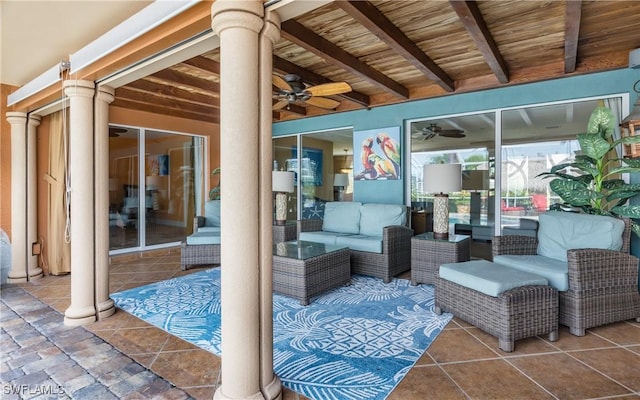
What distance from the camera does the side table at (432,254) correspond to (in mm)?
3736

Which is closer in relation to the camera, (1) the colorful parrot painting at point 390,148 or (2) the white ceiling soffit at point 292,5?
(2) the white ceiling soffit at point 292,5

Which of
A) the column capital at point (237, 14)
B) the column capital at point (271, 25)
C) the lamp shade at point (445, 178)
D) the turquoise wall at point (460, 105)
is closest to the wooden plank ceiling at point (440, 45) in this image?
the turquoise wall at point (460, 105)

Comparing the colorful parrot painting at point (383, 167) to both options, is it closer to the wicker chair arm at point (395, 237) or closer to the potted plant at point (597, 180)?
the wicker chair arm at point (395, 237)

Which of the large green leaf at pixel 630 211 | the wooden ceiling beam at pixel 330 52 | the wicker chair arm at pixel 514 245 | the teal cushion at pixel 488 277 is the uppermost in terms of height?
the wooden ceiling beam at pixel 330 52

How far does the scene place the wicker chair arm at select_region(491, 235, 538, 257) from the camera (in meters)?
3.17

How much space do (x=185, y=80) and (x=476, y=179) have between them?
4.27m

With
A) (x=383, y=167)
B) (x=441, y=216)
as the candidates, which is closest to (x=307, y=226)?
(x=383, y=167)

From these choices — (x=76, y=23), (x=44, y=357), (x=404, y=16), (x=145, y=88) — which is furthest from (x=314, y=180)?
(x=44, y=357)

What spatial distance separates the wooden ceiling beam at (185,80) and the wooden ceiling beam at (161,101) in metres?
1.02

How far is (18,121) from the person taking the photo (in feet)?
13.5

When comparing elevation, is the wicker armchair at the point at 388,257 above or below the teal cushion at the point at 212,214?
below

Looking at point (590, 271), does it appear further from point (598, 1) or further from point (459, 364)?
point (598, 1)

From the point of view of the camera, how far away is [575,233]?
2969mm

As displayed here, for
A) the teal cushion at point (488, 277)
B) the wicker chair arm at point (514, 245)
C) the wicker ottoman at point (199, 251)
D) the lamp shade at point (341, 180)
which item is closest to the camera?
the teal cushion at point (488, 277)
